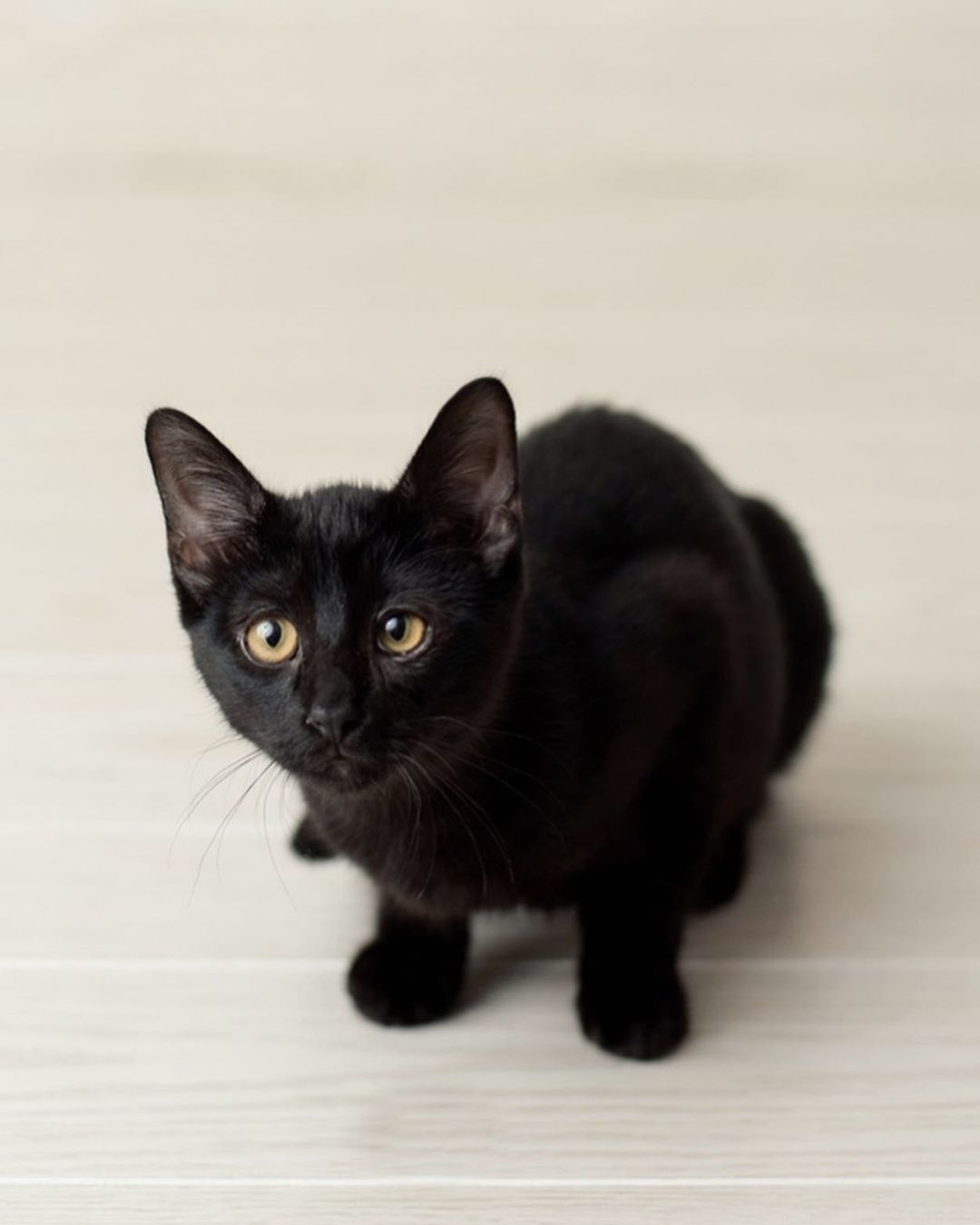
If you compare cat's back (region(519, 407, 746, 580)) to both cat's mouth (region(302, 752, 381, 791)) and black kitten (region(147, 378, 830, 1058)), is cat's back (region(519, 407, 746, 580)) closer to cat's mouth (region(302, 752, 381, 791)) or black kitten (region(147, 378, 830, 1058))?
black kitten (region(147, 378, 830, 1058))

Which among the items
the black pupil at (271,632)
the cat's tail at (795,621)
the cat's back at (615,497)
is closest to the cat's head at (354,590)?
the black pupil at (271,632)

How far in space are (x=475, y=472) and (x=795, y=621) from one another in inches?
17.8

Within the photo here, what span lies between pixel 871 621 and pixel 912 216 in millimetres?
893

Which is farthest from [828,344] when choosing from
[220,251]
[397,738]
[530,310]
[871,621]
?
[397,738]

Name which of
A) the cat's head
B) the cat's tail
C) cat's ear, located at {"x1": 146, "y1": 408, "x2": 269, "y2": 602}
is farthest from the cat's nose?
the cat's tail

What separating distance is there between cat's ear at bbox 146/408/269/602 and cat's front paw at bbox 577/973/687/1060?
368 millimetres

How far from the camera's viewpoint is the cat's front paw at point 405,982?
3.85 ft

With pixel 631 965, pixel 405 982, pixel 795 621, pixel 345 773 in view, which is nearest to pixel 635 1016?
pixel 631 965

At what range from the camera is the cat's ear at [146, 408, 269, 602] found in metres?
1.03

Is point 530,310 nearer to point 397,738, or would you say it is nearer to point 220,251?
point 220,251

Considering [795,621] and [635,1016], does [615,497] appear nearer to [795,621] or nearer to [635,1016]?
[795,621]

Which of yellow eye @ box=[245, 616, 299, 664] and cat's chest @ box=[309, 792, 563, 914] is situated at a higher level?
yellow eye @ box=[245, 616, 299, 664]

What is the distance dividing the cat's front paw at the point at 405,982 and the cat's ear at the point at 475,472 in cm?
30

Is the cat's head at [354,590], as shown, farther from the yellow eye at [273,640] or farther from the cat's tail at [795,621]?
the cat's tail at [795,621]
